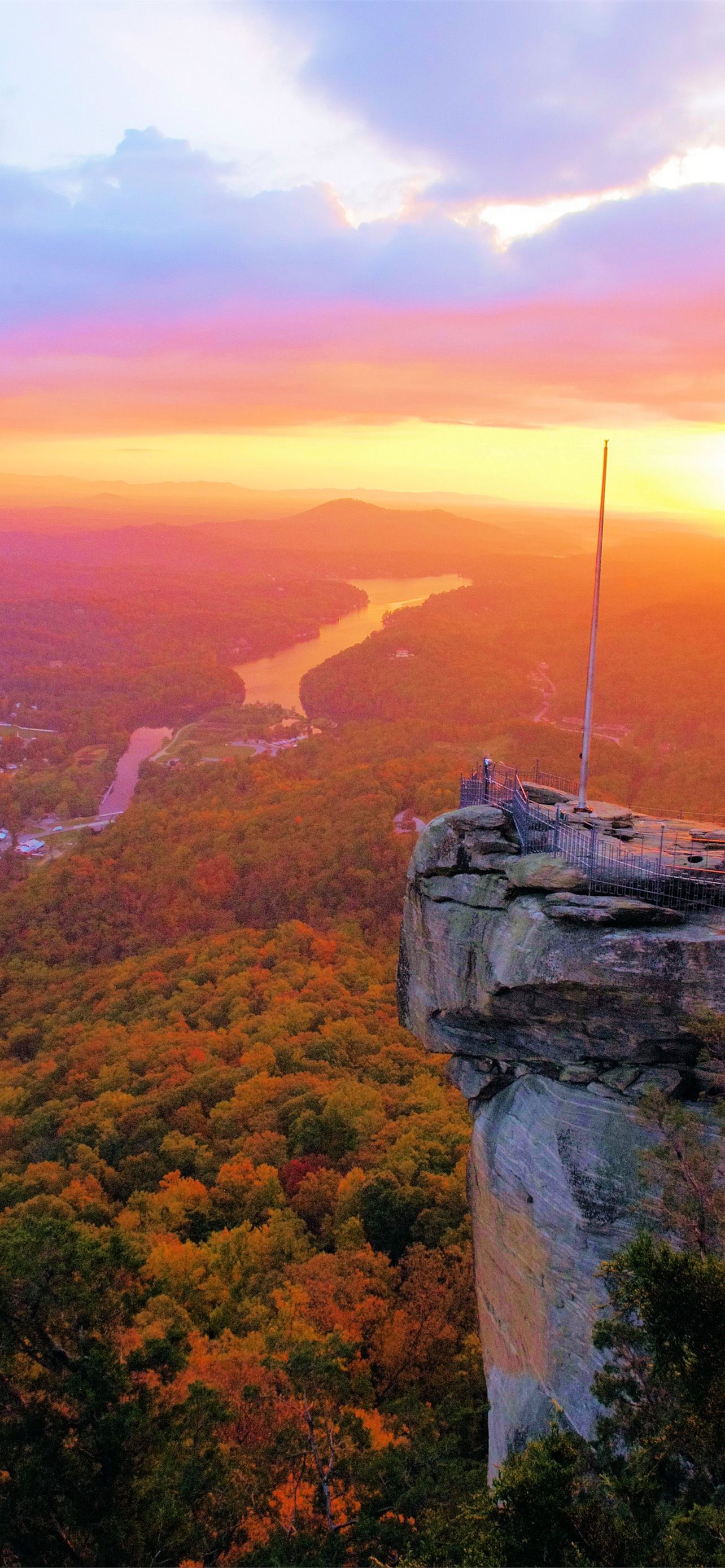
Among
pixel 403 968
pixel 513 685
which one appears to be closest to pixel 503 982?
pixel 403 968

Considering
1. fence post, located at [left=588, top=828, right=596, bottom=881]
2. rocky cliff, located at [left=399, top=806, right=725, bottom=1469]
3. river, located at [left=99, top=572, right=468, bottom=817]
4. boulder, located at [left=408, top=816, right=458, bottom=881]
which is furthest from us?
river, located at [left=99, top=572, right=468, bottom=817]

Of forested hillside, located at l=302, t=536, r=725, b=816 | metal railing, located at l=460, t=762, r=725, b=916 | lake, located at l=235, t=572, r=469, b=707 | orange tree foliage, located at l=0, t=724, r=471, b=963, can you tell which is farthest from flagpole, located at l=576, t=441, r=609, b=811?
lake, located at l=235, t=572, r=469, b=707

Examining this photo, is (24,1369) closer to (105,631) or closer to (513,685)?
(513,685)

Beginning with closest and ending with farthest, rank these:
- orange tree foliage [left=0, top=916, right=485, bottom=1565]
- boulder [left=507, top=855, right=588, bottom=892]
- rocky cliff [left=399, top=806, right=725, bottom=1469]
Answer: rocky cliff [left=399, top=806, right=725, bottom=1469] < orange tree foliage [left=0, top=916, right=485, bottom=1565] < boulder [left=507, top=855, right=588, bottom=892]

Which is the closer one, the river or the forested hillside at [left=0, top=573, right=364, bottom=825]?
the river

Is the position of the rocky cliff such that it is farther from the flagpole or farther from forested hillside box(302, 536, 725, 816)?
forested hillside box(302, 536, 725, 816)

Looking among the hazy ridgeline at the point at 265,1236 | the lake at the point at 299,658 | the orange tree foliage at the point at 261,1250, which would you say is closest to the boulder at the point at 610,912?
the hazy ridgeline at the point at 265,1236

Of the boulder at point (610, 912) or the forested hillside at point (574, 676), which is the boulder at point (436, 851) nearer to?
the boulder at point (610, 912)

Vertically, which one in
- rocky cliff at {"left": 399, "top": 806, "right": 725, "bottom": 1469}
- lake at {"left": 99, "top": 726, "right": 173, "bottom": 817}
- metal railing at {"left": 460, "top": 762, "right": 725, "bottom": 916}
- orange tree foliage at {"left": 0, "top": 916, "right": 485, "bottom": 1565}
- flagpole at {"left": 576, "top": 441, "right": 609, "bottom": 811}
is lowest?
lake at {"left": 99, "top": 726, "right": 173, "bottom": 817}
